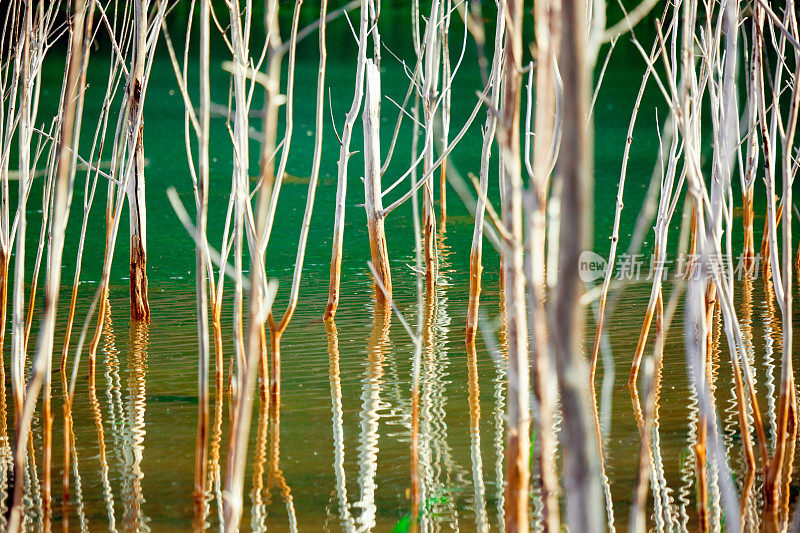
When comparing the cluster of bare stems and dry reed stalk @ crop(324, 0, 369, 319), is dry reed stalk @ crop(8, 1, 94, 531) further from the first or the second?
dry reed stalk @ crop(324, 0, 369, 319)

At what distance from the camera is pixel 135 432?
2.79 meters

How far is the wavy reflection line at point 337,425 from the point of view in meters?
2.21

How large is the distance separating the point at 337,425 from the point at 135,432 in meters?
0.63

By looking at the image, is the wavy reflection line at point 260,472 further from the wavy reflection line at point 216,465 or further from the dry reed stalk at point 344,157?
the dry reed stalk at point 344,157

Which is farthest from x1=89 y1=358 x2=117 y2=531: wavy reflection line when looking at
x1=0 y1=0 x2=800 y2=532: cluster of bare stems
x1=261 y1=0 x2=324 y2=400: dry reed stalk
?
x1=261 y1=0 x2=324 y2=400: dry reed stalk

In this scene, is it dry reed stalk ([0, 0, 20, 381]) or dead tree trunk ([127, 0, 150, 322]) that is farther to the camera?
dead tree trunk ([127, 0, 150, 322])

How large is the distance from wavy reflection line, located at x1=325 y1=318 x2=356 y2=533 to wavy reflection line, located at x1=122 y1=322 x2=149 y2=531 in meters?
0.48

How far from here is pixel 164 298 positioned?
15.6ft

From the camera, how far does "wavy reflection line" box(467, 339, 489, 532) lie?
2199mm

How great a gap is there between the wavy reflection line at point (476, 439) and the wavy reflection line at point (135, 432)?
0.81 metres


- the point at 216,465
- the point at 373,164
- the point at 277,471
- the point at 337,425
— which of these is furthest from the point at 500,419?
the point at 373,164

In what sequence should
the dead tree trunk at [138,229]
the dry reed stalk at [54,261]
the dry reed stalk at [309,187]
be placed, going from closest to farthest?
the dry reed stalk at [54,261] → the dry reed stalk at [309,187] → the dead tree trunk at [138,229]

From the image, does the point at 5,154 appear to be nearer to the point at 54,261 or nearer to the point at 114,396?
the point at 54,261

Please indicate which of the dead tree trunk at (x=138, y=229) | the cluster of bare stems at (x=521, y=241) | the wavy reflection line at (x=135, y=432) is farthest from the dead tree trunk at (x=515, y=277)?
the dead tree trunk at (x=138, y=229)
